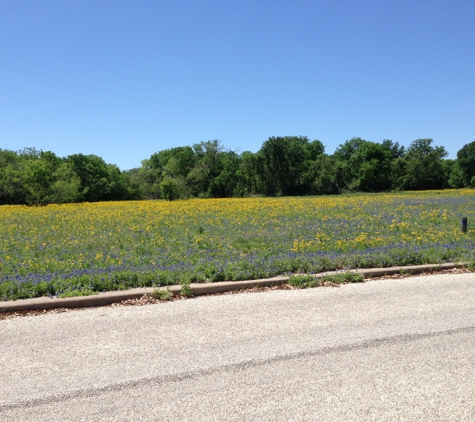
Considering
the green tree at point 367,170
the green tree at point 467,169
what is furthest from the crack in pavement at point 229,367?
the green tree at point 467,169

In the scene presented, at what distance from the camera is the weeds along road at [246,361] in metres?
3.51

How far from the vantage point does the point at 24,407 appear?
3.55m

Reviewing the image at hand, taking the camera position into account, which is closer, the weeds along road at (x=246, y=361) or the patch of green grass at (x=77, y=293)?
the weeds along road at (x=246, y=361)

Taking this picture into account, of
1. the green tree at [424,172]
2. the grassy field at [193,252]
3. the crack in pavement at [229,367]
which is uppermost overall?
the green tree at [424,172]

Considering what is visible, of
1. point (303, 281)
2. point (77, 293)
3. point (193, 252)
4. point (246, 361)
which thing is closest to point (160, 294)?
point (77, 293)

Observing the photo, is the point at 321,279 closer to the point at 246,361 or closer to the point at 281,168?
the point at 246,361

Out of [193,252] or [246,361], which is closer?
[246,361]

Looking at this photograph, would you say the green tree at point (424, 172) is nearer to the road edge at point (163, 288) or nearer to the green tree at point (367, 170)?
the green tree at point (367, 170)

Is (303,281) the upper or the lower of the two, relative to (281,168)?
lower

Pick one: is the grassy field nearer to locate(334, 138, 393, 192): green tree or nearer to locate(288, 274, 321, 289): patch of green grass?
locate(288, 274, 321, 289): patch of green grass

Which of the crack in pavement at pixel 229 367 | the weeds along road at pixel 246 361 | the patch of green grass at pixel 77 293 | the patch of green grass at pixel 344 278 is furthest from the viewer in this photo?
the patch of green grass at pixel 344 278

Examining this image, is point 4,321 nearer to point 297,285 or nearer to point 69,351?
point 69,351

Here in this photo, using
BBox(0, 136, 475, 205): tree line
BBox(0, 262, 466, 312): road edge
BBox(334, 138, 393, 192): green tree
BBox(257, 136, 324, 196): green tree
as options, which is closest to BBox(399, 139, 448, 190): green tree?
BBox(0, 136, 475, 205): tree line

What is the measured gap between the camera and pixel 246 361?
4348 millimetres
